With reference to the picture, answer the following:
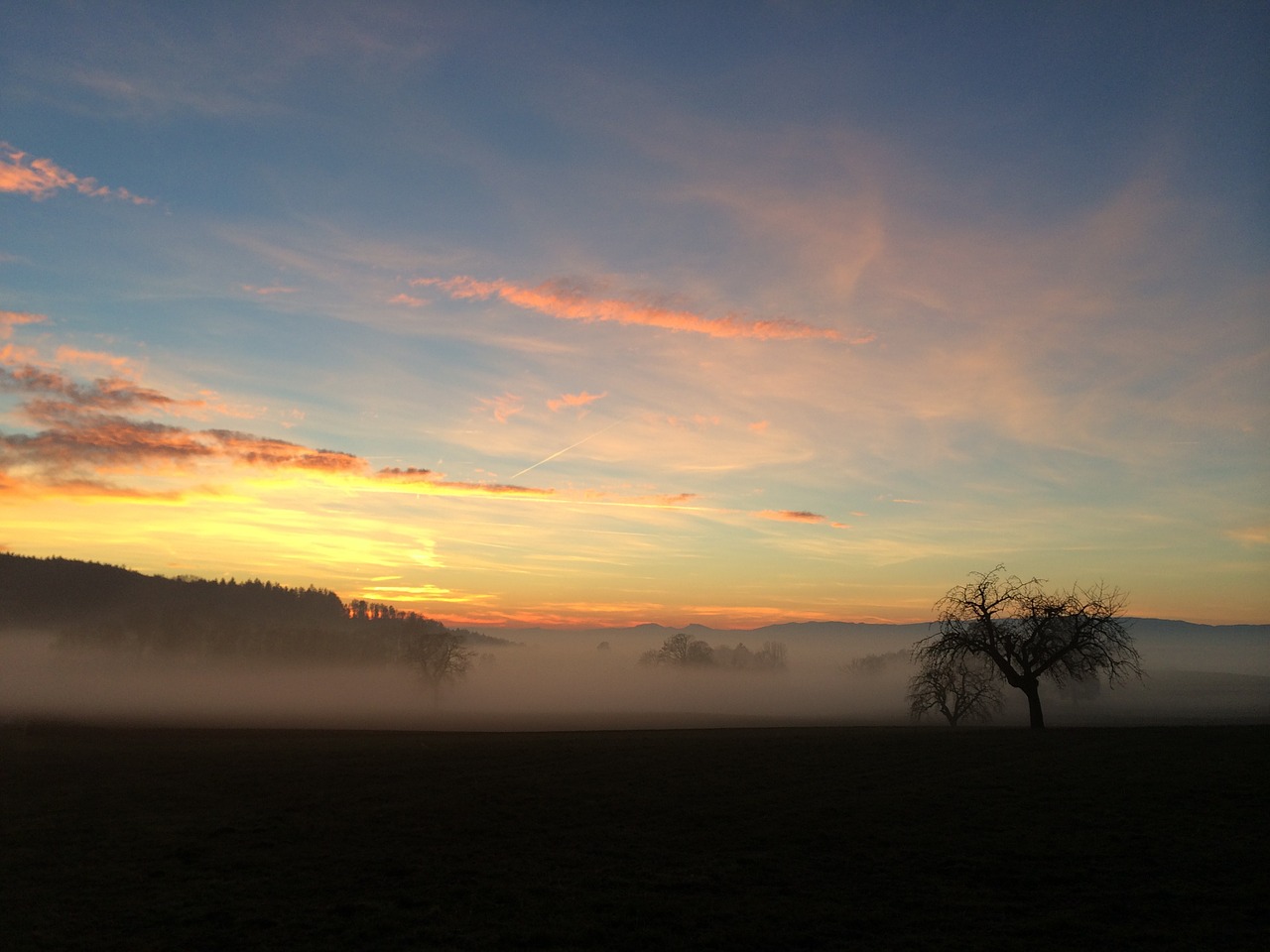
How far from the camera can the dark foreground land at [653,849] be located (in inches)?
558

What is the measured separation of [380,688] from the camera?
164875 mm

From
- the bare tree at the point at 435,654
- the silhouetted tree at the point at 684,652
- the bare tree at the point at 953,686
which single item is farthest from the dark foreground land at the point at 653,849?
the silhouetted tree at the point at 684,652

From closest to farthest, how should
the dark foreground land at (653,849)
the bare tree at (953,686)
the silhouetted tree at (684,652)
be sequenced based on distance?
the dark foreground land at (653,849) → the bare tree at (953,686) → the silhouetted tree at (684,652)

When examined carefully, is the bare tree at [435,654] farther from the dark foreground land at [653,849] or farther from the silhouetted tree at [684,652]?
the dark foreground land at [653,849]

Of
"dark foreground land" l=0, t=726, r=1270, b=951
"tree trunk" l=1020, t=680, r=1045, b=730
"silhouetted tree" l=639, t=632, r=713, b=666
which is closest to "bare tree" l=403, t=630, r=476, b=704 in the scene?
"silhouetted tree" l=639, t=632, r=713, b=666

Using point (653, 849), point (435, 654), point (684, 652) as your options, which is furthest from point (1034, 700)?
point (684, 652)

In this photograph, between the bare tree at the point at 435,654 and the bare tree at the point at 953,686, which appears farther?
the bare tree at the point at 435,654

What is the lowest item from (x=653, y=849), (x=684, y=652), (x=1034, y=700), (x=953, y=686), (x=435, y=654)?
(x=684, y=652)

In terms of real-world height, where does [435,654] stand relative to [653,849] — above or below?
below

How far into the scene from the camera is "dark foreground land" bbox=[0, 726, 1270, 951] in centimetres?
1416

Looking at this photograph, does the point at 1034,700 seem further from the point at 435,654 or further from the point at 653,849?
the point at 435,654

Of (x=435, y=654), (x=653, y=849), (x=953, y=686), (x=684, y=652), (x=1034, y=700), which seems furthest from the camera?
(x=684, y=652)

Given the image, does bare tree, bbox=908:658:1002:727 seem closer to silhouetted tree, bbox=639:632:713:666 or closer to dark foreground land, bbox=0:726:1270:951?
dark foreground land, bbox=0:726:1270:951

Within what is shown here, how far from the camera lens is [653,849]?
1936 centimetres
